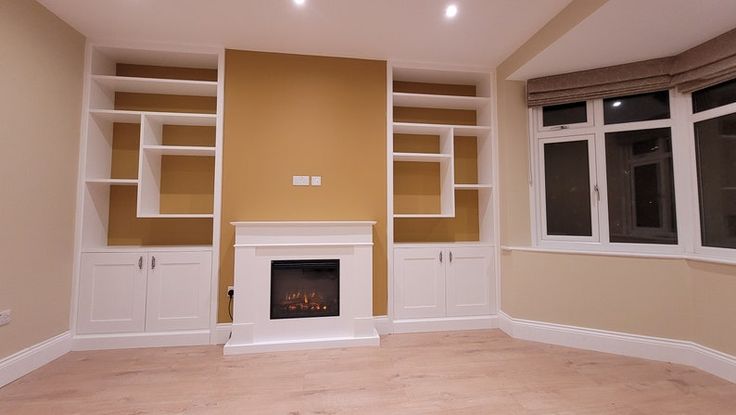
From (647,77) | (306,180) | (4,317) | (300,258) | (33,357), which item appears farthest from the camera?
(306,180)

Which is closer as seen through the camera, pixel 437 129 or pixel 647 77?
pixel 647 77

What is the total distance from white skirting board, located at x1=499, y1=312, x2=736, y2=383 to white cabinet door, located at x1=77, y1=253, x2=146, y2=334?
3.37m

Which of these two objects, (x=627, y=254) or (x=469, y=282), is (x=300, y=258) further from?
(x=627, y=254)

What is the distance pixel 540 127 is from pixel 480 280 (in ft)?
5.46

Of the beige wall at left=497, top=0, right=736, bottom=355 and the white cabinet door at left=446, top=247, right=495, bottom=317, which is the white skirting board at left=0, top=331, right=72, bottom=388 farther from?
the beige wall at left=497, top=0, right=736, bottom=355

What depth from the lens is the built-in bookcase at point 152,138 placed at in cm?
278

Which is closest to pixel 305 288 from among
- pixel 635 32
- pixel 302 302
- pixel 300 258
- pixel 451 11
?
pixel 302 302

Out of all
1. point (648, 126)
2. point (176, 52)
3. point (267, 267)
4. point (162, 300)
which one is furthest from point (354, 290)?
point (648, 126)

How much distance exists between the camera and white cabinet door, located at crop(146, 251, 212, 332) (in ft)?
8.85

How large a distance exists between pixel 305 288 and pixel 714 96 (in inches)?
144

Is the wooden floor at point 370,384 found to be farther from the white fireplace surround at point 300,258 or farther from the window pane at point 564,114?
the window pane at point 564,114

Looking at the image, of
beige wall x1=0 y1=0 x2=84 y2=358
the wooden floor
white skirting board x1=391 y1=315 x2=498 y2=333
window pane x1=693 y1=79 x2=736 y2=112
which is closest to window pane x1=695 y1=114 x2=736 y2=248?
window pane x1=693 y1=79 x2=736 y2=112

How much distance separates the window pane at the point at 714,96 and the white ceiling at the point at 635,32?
38cm

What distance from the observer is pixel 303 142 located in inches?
120
